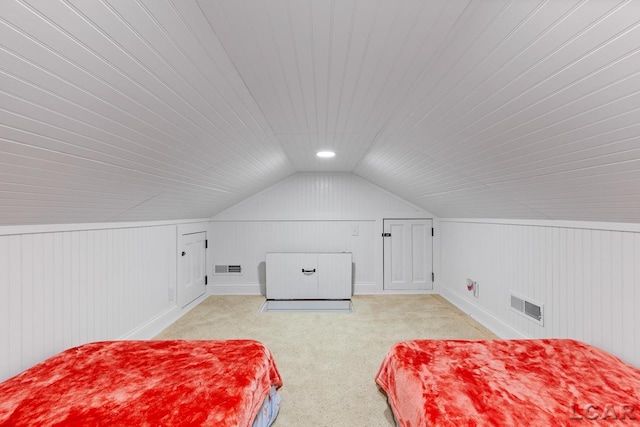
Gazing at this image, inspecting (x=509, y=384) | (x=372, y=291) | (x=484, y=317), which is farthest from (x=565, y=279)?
(x=372, y=291)

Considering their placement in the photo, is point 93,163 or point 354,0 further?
point 93,163

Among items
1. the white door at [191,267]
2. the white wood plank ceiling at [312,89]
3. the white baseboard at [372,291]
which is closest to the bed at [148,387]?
the white wood plank ceiling at [312,89]

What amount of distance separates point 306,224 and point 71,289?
2970 mm

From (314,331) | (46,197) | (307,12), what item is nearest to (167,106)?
(307,12)

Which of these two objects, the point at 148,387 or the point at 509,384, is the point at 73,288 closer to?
the point at 148,387

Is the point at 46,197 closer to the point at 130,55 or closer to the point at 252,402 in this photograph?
the point at 130,55

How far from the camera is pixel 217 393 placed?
1.26 metres

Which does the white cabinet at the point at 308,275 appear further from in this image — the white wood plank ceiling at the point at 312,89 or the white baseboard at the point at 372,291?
the white wood plank ceiling at the point at 312,89

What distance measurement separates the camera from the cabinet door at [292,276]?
4172 millimetres

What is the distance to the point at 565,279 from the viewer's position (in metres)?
2.15

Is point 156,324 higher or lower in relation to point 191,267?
lower

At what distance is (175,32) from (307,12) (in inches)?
18.0

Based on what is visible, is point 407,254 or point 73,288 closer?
point 73,288

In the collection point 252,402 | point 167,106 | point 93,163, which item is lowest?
point 252,402
